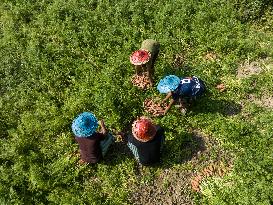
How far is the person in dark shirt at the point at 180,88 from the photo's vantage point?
29.2ft

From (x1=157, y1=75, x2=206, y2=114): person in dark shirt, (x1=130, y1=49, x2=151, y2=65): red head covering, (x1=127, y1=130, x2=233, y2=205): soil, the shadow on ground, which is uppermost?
(x1=130, y1=49, x2=151, y2=65): red head covering

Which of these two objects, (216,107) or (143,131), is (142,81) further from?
(143,131)

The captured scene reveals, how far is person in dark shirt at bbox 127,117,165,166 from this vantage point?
8117 millimetres

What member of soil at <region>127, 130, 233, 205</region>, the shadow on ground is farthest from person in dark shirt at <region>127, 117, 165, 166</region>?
the shadow on ground

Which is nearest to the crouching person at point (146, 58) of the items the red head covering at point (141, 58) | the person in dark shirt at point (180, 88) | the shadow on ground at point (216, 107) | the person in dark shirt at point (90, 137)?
the red head covering at point (141, 58)

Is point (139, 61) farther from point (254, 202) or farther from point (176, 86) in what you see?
point (254, 202)

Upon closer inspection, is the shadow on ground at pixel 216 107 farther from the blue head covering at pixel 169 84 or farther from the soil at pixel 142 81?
the soil at pixel 142 81

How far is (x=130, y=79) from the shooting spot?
10273mm

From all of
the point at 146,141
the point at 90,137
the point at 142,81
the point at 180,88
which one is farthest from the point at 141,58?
the point at 90,137

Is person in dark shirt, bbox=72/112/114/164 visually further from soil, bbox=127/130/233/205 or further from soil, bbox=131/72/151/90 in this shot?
soil, bbox=131/72/151/90

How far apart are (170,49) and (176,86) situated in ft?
7.28

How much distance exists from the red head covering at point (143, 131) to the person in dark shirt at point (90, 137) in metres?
0.73

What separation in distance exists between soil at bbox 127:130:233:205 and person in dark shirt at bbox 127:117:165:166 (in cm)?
42

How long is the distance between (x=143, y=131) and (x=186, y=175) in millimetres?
1416
